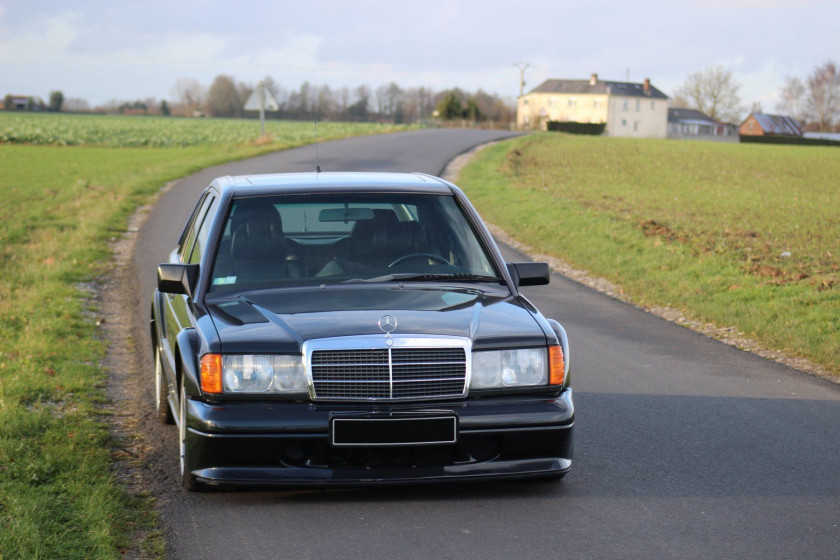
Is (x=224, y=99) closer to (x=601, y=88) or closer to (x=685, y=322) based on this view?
(x=601, y=88)

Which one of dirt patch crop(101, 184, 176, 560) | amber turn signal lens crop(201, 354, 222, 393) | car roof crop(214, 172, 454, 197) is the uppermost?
car roof crop(214, 172, 454, 197)

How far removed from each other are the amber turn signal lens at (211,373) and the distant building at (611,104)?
468 ft

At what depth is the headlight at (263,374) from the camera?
470cm

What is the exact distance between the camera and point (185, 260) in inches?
269

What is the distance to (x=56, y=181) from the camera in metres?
34.8

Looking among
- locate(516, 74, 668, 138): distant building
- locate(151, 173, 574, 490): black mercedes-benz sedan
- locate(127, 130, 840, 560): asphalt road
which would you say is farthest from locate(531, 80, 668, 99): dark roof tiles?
locate(151, 173, 574, 490): black mercedes-benz sedan

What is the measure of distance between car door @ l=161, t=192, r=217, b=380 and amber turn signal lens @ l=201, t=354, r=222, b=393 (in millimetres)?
637

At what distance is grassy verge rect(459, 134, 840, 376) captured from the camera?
37.4 feet

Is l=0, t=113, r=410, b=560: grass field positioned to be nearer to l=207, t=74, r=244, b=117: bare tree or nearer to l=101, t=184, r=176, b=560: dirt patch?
l=101, t=184, r=176, b=560: dirt patch

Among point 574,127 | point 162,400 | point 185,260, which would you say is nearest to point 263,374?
point 162,400

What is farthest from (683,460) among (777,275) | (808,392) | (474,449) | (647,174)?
(647,174)

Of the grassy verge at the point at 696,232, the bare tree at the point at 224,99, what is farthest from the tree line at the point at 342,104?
the grassy verge at the point at 696,232

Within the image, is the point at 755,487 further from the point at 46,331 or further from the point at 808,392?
the point at 46,331

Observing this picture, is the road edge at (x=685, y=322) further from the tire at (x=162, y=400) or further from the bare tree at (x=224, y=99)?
the bare tree at (x=224, y=99)
